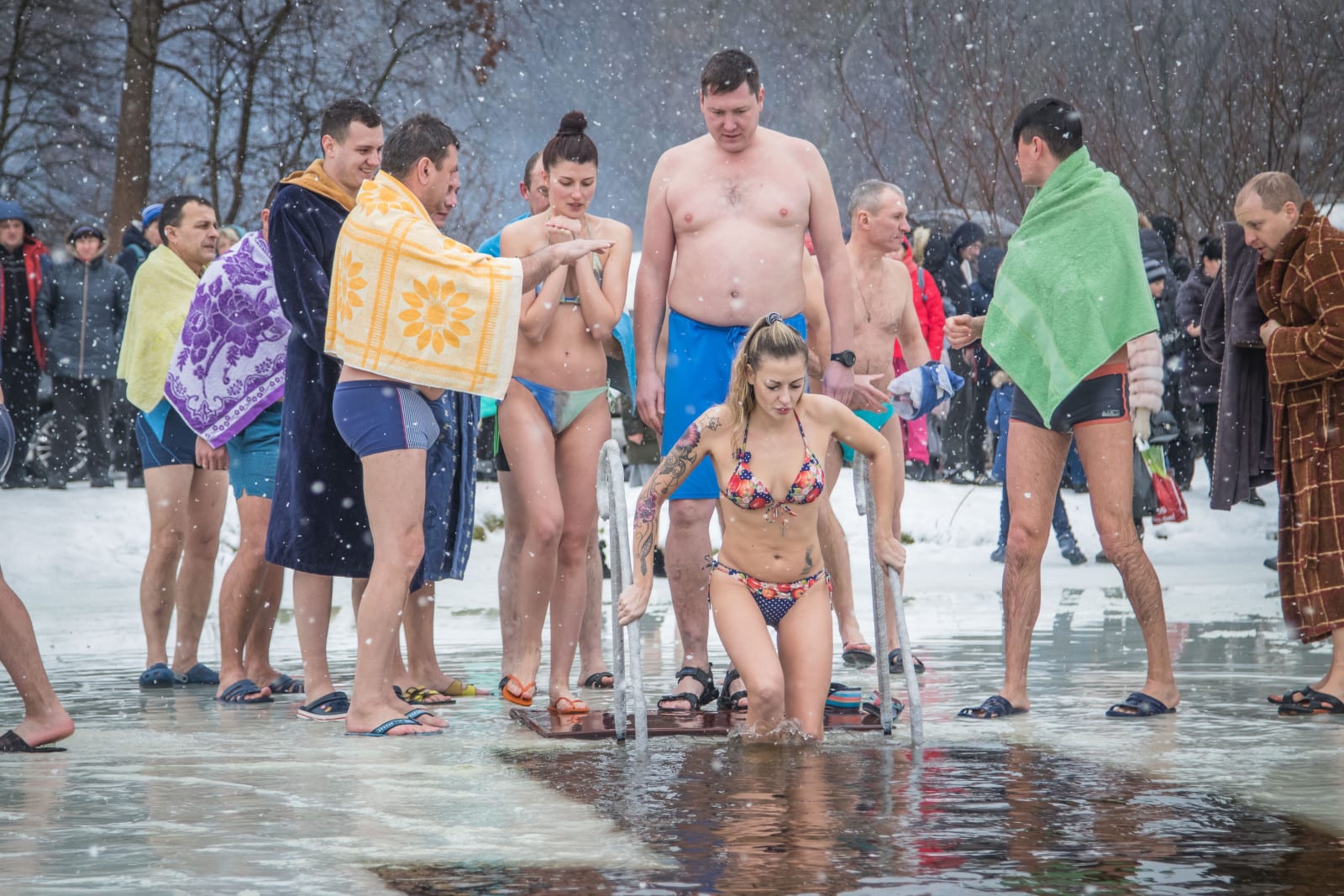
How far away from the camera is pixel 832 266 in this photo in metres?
7.05

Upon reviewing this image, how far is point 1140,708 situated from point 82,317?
11.6 meters

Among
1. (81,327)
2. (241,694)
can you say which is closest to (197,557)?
(241,694)

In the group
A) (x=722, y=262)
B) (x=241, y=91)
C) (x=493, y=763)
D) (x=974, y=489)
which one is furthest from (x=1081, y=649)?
(x=241, y=91)

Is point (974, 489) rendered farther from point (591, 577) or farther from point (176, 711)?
point (176, 711)

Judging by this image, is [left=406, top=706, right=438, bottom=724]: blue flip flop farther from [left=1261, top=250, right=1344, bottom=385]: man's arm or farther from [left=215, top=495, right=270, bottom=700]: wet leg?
Result: [left=1261, top=250, right=1344, bottom=385]: man's arm

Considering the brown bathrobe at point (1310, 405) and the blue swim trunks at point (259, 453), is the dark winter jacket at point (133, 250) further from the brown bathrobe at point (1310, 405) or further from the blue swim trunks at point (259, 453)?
the brown bathrobe at point (1310, 405)

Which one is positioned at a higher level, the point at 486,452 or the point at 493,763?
the point at 486,452

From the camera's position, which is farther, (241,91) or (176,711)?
(241,91)

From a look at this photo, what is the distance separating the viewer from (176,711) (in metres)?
7.11

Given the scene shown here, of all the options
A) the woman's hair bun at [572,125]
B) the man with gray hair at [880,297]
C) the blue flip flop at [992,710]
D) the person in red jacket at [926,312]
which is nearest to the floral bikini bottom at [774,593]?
the blue flip flop at [992,710]

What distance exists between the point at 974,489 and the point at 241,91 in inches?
401

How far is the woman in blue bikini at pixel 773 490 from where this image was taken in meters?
6.05

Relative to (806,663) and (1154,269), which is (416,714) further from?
(1154,269)

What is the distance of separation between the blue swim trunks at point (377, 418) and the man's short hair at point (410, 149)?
0.77m
